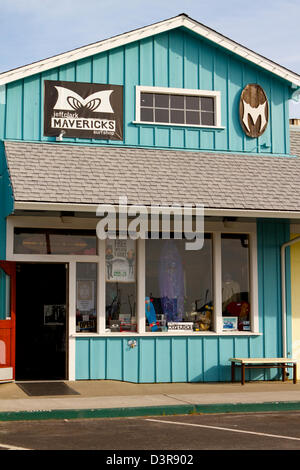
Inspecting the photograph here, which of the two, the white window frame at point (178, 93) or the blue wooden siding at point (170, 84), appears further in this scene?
the white window frame at point (178, 93)

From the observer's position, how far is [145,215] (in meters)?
13.5

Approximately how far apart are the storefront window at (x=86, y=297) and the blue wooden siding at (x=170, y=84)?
8.49ft

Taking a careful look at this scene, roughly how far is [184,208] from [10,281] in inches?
138

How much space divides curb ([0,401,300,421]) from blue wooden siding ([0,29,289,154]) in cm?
591

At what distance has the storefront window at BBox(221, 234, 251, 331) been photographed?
14.5m

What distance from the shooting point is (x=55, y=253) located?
13.7 m

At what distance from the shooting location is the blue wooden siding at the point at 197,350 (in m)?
13.6

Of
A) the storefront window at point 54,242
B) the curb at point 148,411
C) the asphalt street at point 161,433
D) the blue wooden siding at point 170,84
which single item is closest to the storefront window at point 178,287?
the storefront window at point 54,242

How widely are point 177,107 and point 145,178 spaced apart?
2168 mm

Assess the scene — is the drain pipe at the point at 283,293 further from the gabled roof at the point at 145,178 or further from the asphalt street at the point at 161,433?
the asphalt street at the point at 161,433

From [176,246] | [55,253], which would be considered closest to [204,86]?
[176,246]

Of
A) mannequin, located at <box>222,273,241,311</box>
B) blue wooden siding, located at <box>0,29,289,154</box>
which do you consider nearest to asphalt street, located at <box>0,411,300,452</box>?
mannequin, located at <box>222,273,241,311</box>

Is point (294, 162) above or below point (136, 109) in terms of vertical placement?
below

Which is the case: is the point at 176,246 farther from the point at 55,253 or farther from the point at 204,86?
the point at 204,86
